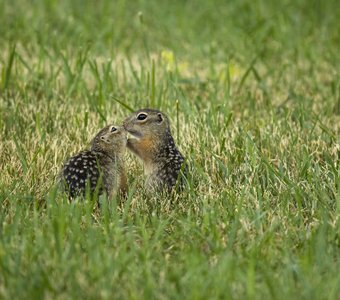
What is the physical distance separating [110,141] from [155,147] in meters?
0.35

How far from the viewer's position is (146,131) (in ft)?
21.3

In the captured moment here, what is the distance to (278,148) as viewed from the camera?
658 centimetres

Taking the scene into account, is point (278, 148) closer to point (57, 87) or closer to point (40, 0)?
point (57, 87)

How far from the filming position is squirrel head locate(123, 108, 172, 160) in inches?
251

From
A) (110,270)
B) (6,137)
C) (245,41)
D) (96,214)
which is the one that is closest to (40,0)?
(245,41)

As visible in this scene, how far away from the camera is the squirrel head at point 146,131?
6.37m

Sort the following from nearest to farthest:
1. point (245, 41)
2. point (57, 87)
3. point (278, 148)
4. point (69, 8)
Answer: point (278, 148)
point (57, 87)
point (245, 41)
point (69, 8)

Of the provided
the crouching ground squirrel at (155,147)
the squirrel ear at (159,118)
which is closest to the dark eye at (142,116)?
the crouching ground squirrel at (155,147)

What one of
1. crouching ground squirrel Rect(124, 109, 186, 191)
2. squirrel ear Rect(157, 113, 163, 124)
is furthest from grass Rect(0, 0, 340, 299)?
squirrel ear Rect(157, 113, 163, 124)

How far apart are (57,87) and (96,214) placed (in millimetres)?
2734

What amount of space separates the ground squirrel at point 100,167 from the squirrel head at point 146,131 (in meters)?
0.18

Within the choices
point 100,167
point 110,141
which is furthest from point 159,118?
point 100,167

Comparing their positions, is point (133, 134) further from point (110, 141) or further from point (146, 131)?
point (110, 141)

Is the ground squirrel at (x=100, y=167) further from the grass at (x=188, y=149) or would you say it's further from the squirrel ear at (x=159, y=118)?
the squirrel ear at (x=159, y=118)
